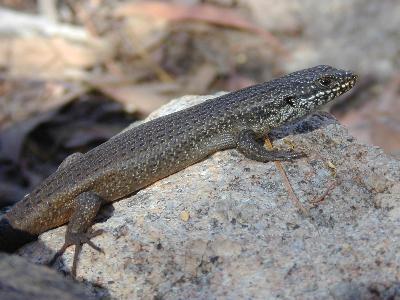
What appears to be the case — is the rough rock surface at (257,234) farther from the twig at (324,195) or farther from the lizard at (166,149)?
the lizard at (166,149)

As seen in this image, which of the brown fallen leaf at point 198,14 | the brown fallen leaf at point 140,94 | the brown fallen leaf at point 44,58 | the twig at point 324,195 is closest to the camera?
the twig at point 324,195

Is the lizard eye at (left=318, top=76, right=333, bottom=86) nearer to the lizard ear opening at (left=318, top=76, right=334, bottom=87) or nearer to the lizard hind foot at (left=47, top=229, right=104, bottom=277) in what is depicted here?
the lizard ear opening at (left=318, top=76, right=334, bottom=87)

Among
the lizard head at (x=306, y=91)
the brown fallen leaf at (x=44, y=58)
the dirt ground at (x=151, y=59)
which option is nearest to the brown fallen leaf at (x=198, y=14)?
the dirt ground at (x=151, y=59)

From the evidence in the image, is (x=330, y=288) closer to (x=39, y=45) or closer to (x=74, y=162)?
(x=74, y=162)

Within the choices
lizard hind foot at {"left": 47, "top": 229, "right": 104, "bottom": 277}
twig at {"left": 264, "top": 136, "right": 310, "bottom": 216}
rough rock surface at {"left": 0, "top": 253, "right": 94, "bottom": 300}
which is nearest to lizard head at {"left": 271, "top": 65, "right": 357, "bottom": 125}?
twig at {"left": 264, "top": 136, "right": 310, "bottom": 216}

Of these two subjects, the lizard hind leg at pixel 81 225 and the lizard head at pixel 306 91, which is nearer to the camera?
the lizard hind leg at pixel 81 225

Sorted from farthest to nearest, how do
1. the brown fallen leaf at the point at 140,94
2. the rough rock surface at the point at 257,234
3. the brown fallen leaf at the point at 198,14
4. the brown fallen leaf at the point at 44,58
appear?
the brown fallen leaf at the point at 198,14
the brown fallen leaf at the point at 44,58
the brown fallen leaf at the point at 140,94
the rough rock surface at the point at 257,234
